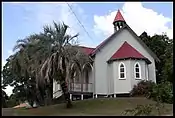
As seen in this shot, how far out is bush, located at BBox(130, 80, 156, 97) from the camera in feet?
92.1

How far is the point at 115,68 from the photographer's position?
30.6m

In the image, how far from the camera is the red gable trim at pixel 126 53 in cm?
3028

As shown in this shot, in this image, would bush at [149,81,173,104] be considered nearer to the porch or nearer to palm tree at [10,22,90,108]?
palm tree at [10,22,90,108]

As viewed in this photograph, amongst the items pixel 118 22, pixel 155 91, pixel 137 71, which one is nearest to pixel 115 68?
pixel 137 71

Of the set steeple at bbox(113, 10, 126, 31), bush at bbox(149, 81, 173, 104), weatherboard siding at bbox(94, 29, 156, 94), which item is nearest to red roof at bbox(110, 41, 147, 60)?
weatherboard siding at bbox(94, 29, 156, 94)

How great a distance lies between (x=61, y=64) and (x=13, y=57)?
5977 mm

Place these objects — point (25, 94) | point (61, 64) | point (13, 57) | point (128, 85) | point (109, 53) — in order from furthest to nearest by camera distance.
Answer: point (25, 94)
point (109, 53)
point (128, 85)
point (13, 57)
point (61, 64)

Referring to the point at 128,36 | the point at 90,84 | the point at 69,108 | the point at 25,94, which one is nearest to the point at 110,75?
the point at 90,84

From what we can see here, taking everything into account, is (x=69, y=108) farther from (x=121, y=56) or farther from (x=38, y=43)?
(x=121, y=56)

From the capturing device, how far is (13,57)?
85.9 ft

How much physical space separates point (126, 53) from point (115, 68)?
181 centimetres

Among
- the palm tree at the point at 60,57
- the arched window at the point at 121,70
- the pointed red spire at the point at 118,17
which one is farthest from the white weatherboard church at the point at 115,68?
the palm tree at the point at 60,57

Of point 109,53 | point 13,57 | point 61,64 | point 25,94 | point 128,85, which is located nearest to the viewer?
point 61,64

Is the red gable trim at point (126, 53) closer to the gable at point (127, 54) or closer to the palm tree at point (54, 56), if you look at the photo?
the gable at point (127, 54)
